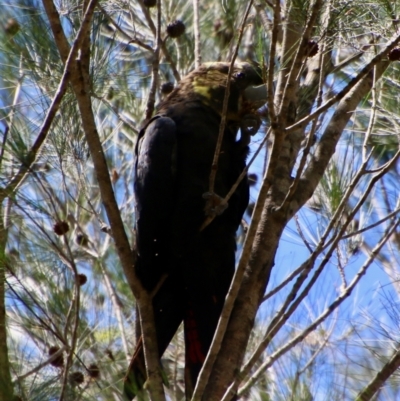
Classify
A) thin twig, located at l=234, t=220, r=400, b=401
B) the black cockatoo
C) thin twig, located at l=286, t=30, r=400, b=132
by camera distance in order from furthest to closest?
the black cockatoo → thin twig, located at l=234, t=220, r=400, b=401 → thin twig, located at l=286, t=30, r=400, b=132

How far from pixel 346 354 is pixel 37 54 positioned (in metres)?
1.43

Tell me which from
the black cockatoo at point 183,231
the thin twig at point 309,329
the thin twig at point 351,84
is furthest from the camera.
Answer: the black cockatoo at point 183,231

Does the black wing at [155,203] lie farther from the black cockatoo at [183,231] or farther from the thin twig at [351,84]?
the thin twig at [351,84]

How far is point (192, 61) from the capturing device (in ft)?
12.1

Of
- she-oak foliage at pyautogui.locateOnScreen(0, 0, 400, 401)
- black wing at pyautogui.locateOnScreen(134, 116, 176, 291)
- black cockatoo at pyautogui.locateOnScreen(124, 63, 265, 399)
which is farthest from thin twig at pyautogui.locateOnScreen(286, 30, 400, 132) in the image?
black wing at pyautogui.locateOnScreen(134, 116, 176, 291)

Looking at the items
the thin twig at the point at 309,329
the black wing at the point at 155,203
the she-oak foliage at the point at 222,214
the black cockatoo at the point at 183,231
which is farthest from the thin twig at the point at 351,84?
the black wing at the point at 155,203

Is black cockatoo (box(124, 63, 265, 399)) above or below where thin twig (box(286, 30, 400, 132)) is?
below

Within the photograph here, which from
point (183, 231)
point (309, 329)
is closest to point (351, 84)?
point (309, 329)

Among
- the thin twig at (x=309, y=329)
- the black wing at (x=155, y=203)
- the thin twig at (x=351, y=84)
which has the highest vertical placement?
the thin twig at (x=351, y=84)

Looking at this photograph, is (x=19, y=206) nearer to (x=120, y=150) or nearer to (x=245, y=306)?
(x=245, y=306)

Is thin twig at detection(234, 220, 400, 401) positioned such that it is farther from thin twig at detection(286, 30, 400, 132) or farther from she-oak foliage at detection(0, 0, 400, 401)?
thin twig at detection(286, 30, 400, 132)

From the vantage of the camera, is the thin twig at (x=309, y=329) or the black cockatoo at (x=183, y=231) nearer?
the thin twig at (x=309, y=329)

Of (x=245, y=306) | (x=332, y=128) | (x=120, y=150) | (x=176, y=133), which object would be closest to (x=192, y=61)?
(x=120, y=150)

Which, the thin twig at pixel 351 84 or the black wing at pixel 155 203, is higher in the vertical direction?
the thin twig at pixel 351 84
